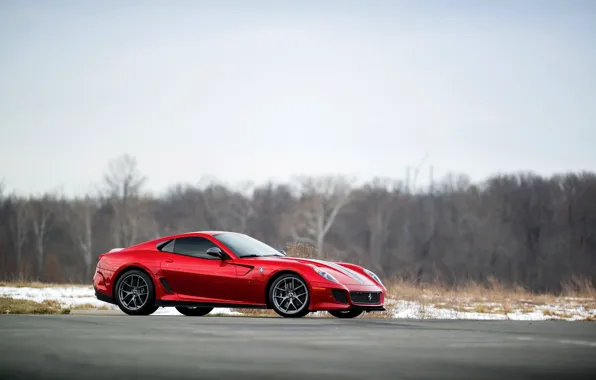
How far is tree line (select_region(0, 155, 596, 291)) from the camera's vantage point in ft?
267

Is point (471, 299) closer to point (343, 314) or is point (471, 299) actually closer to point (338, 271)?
point (343, 314)

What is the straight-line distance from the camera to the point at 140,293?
15266 mm

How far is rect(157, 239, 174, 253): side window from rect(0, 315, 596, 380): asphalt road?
304 cm

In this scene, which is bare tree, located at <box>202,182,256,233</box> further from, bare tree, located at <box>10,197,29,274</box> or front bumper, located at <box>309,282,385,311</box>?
front bumper, located at <box>309,282,385,311</box>

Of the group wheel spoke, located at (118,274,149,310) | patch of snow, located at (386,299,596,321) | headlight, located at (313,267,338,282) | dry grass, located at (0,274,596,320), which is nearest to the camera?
headlight, located at (313,267,338,282)

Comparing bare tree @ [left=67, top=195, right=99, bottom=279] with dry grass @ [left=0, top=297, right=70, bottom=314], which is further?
bare tree @ [left=67, top=195, right=99, bottom=279]

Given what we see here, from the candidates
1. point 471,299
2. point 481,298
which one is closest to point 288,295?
point 471,299

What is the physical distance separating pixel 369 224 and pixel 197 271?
77.9 meters

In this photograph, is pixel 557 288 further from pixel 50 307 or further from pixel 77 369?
pixel 77 369

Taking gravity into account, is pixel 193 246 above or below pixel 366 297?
above

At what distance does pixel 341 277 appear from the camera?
1438 centimetres

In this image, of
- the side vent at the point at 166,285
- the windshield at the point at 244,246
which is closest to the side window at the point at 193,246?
the windshield at the point at 244,246

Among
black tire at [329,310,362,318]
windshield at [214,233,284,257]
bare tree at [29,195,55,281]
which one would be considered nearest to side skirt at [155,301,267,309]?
windshield at [214,233,284,257]

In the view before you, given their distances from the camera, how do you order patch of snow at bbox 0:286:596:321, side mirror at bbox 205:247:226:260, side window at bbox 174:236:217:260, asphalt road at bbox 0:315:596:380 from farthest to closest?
patch of snow at bbox 0:286:596:321 → side window at bbox 174:236:217:260 → side mirror at bbox 205:247:226:260 → asphalt road at bbox 0:315:596:380
